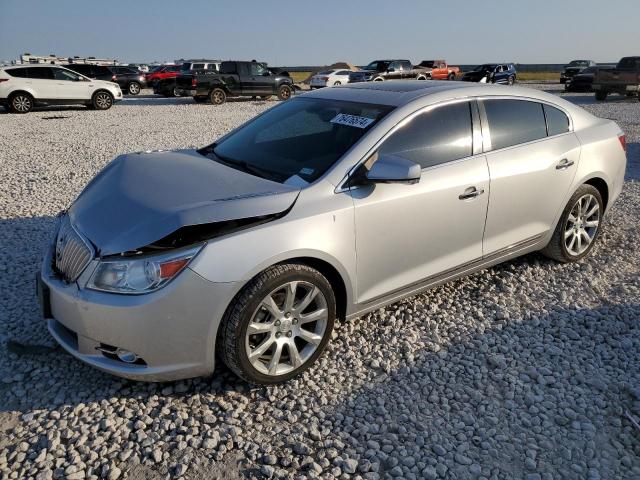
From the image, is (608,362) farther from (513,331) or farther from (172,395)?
(172,395)

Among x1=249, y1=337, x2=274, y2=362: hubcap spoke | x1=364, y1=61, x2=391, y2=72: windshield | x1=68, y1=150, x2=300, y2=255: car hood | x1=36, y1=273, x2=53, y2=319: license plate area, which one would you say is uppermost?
x1=68, y1=150, x2=300, y2=255: car hood

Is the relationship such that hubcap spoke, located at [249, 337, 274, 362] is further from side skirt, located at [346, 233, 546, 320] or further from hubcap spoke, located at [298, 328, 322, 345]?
side skirt, located at [346, 233, 546, 320]

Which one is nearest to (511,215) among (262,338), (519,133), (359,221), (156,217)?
(519,133)

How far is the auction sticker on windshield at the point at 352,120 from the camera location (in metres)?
3.33

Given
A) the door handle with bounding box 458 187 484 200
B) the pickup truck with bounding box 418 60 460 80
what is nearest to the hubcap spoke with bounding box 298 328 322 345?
the door handle with bounding box 458 187 484 200

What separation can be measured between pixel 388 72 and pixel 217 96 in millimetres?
13246

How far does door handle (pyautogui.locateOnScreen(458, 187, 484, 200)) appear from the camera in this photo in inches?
Result: 136

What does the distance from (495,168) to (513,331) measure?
46.6 inches

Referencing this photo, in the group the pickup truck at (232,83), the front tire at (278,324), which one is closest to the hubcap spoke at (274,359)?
the front tire at (278,324)

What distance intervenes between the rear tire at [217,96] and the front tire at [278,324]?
18248 mm

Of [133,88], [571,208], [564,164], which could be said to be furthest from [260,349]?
[133,88]

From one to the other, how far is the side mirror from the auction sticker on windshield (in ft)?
1.35

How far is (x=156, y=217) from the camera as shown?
8.73 ft

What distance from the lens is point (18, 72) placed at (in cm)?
1552
